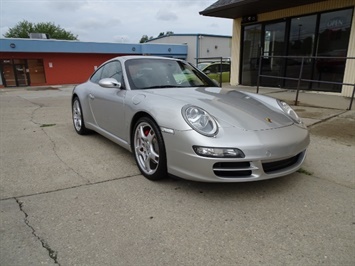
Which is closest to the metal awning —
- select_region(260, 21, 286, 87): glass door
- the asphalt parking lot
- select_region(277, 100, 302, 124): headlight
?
select_region(260, 21, 286, 87): glass door

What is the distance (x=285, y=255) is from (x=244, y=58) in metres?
11.7

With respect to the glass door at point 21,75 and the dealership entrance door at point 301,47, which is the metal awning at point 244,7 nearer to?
the dealership entrance door at point 301,47

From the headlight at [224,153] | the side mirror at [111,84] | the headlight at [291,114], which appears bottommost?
the headlight at [224,153]

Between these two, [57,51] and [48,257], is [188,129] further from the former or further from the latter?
[57,51]

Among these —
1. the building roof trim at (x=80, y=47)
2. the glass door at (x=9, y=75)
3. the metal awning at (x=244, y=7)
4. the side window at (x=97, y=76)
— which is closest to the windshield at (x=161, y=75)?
the side window at (x=97, y=76)

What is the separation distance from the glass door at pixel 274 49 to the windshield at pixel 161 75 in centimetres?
771

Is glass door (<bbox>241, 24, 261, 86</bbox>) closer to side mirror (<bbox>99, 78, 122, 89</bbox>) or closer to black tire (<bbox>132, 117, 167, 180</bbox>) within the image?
side mirror (<bbox>99, 78, 122, 89</bbox>)

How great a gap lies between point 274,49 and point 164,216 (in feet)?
34.0

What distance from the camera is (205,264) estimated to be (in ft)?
6.08

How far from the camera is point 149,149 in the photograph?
10.0ft

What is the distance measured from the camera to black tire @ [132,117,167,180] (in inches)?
113

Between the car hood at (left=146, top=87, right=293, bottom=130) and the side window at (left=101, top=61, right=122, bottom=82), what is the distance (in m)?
0.77

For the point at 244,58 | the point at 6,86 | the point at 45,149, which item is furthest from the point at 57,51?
the point at 45,149

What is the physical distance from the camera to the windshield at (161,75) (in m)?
3.66
